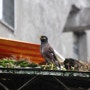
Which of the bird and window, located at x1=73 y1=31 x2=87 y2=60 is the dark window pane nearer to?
the bird

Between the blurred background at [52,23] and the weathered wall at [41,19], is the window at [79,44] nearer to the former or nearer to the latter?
the blurred background at [52,23]

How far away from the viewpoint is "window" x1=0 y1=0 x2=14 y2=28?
26.0 meters

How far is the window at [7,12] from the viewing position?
26.0 metres

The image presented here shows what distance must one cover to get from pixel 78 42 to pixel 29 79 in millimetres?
20240

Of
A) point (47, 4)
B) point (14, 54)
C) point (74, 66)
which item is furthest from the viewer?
point (47, 4)

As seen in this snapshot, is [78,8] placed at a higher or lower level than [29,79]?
higher

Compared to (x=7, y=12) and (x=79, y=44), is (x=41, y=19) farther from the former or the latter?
(x=79, y=44)

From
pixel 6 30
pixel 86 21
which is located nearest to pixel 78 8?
pixel 86 21

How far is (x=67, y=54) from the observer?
34.2m

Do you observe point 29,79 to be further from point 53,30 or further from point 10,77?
point 53,30

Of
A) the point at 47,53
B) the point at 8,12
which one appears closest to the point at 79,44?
the point at 8,12

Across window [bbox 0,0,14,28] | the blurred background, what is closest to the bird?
the blurred background

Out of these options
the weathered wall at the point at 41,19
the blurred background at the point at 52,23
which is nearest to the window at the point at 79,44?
the blurred background at the point at 52,23

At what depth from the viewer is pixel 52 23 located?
106 feet
